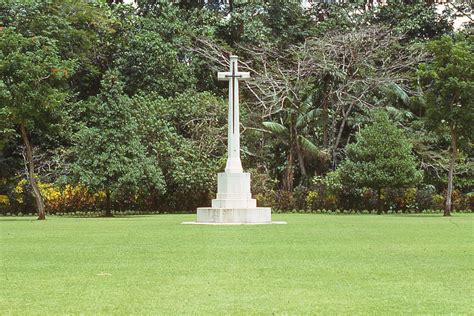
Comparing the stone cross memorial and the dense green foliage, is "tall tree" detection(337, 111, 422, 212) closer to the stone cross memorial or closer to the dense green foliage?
the dense green foliage

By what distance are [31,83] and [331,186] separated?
49.6 ft

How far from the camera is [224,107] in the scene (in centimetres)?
4084

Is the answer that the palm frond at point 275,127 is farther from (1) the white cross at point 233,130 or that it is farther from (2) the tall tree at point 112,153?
(1) the white cross at point 233,130

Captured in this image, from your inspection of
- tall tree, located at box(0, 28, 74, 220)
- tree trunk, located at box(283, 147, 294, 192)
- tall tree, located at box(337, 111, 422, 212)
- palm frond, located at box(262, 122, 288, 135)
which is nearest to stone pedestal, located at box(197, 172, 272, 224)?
tall tree, located at box(0, 28, 74, 220)

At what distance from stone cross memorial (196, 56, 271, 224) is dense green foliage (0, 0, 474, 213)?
7.37m

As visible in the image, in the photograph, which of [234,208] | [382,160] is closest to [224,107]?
[382,160]

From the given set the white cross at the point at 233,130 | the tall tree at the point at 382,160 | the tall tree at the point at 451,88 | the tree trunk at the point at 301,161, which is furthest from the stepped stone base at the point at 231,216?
the tree trunk at the point at 301,161

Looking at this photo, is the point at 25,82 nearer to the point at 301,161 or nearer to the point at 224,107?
the point at 224,107

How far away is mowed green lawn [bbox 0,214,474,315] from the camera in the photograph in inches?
336

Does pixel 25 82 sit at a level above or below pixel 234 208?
above

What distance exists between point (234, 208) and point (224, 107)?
14828 mm

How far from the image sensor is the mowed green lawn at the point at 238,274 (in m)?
8.52

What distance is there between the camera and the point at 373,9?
152 ft

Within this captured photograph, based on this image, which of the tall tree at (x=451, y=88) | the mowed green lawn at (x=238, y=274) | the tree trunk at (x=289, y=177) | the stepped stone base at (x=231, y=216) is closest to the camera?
the mowed green lawn at (x=238, y=274)
